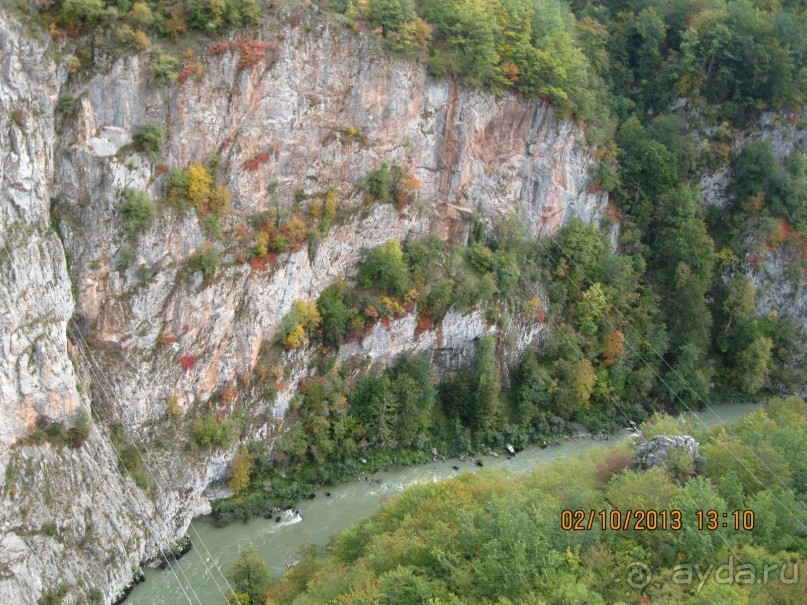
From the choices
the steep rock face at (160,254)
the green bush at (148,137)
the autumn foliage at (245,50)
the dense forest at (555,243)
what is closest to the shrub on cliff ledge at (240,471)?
the dense forest at (555,243)

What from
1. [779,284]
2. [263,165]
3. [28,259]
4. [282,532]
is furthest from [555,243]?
[28,259]

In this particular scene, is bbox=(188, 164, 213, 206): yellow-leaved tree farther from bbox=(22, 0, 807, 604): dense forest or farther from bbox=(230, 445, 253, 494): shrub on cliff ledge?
bbox=(230, 445, 253, 494): shrub on cliff ledge

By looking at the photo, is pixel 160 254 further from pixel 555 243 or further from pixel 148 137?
pixel 555 243

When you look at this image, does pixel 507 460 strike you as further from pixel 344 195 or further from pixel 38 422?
pixel 38 422

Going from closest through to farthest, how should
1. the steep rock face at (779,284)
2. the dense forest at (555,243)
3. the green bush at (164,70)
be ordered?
the green bush at (164,70) < the dense forest at (555,243) < the steep rock face at (779,284)

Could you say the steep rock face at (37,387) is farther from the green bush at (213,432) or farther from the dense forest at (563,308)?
the green bush at (213,432)

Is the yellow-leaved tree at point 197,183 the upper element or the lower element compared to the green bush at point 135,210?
upper

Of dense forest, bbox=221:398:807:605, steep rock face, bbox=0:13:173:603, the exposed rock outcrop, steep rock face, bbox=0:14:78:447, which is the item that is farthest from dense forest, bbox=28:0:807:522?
the exposed rock outcrop
